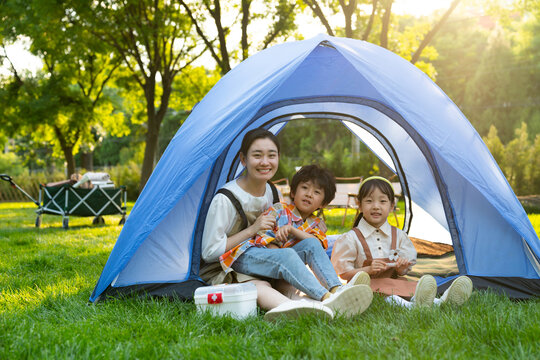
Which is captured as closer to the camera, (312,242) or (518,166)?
(312,242)

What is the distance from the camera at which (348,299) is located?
8.06ft

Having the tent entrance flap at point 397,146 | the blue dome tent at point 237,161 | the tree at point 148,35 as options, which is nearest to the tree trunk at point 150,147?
the tree at point 148,35

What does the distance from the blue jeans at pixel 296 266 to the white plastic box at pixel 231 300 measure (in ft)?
0.81

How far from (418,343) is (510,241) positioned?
1422 millimetres

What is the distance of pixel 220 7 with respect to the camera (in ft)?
34.4

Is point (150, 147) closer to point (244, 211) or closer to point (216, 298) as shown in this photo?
point (244, 211)

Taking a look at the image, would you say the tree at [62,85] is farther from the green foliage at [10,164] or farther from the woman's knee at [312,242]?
the green foliage at [10,164]

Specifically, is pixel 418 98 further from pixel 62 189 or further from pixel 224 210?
pixel 62 189

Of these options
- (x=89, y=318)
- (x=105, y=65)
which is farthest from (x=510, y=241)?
(x=105, y=65)

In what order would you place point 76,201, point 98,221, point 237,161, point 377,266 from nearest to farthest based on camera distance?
point 377,266
point 237,161
point 76,201
point 98,221

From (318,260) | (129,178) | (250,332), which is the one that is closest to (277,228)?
(318,260)

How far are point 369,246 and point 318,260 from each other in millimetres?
741

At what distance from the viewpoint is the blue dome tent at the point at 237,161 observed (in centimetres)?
289

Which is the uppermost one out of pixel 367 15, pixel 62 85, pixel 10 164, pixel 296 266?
pixel 367 15
